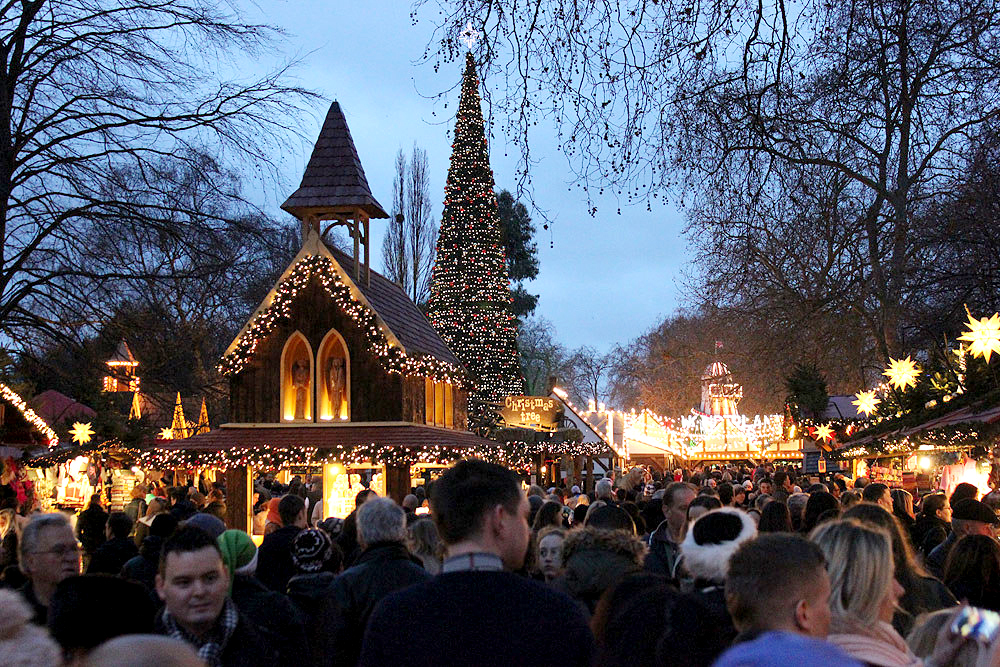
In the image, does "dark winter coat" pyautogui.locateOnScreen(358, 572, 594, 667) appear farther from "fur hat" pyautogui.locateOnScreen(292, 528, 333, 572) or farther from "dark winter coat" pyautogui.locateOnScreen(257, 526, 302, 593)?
"dark winter coat" pyautogui.locateOnScreen(257, 526, 302, 593)

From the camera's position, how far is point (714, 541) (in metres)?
4.84

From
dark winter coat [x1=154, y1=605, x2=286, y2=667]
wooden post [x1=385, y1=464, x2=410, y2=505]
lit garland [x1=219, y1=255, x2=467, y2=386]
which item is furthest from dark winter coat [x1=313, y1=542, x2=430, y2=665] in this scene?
lit garland [x1=219, y1=255, x2=467, y2=386]

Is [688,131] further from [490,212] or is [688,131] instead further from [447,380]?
[490,212]

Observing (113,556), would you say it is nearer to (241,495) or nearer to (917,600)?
(917,600)

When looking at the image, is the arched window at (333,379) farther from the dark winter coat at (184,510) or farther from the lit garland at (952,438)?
the dark winter coat at (184,510)

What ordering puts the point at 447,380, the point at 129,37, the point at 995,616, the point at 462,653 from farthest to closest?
1. the point at 447,380
2. the point at 129,37
3. the point at 995,616
4. the point at 462,653

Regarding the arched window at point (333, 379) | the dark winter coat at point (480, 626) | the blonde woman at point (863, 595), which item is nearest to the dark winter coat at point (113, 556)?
the dark winter coat at point (480, 626)

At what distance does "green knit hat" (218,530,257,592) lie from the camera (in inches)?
223

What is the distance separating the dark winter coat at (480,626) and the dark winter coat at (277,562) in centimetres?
457

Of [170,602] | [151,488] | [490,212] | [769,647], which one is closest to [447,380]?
[151,488]

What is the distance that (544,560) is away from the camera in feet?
23.0

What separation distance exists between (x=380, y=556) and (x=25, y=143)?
980cm

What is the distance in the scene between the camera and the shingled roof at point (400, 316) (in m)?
26.7

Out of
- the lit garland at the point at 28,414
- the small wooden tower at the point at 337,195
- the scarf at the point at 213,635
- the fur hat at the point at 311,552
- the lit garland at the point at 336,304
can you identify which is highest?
the small wooden tower at the point at 337,195
